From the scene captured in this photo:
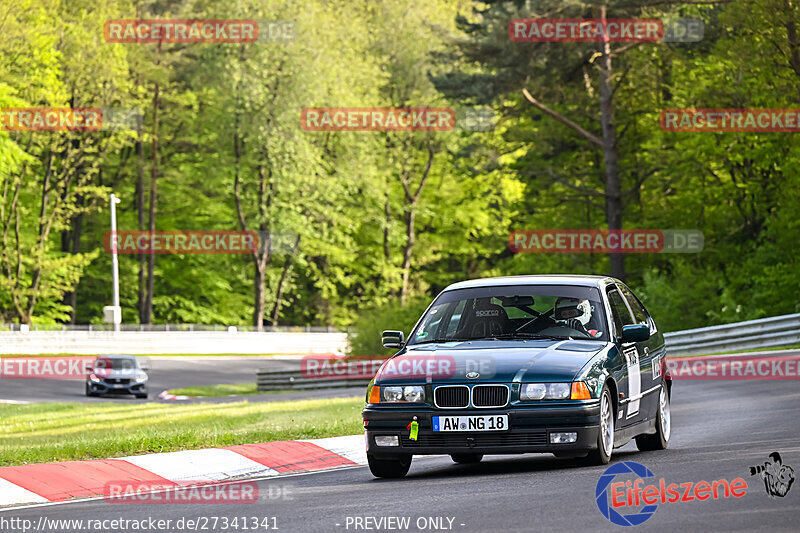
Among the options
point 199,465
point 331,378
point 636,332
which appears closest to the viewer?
point 636,332

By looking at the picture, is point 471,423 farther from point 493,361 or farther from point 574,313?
point 574,313

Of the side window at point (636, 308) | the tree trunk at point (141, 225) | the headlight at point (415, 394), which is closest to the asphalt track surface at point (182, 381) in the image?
the tree trunk at point (141, 225)

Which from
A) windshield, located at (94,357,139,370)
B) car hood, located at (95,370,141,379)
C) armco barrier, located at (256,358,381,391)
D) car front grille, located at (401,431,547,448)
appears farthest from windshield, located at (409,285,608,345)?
windshield, located at (94,357,139,370)

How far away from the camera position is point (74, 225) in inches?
2677

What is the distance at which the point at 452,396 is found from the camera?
1038cm

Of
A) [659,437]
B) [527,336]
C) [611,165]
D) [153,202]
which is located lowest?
[659,437]

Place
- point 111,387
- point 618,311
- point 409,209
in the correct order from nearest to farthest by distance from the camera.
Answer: point 618,311 < point 111,387 < point 409,209

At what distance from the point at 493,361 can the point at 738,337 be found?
24452 mm

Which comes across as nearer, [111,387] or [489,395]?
[489,395]

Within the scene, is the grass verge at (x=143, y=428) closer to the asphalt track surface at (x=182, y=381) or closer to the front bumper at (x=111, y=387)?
the asphalt track surface at (x=182, y=381)

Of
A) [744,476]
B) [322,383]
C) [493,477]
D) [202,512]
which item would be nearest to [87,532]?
[202,512]

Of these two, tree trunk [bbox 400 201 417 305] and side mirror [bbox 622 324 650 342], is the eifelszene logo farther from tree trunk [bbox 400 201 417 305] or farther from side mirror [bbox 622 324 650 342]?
tree trunk [bbox 400 201 417 305]

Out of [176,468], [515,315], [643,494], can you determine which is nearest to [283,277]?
[176,468]

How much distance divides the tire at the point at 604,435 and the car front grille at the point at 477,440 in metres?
0.53
